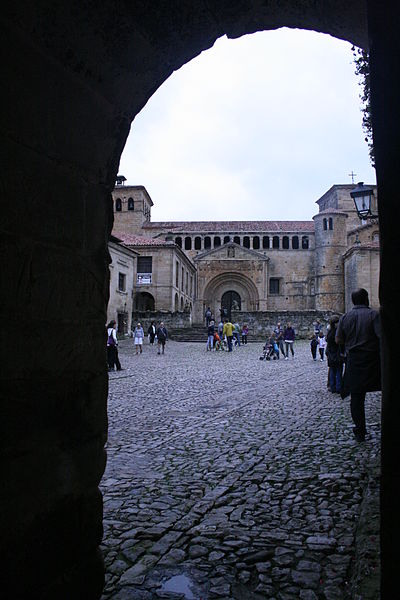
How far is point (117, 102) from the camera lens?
275 cm

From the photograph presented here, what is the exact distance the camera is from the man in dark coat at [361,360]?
556 cm

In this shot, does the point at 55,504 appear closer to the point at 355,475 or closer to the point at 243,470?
the point at 243,470

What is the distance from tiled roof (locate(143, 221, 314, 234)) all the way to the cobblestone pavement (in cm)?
4872

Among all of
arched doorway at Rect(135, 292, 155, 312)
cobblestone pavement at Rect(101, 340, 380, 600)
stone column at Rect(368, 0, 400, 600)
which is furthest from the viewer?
arched doorway at Rect(135, 292, 155, 312)

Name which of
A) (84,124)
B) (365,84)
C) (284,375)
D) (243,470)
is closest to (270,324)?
(284,375)

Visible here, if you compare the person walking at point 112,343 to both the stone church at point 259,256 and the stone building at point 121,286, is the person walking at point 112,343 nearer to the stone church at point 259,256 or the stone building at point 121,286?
the stone building at point 121,286

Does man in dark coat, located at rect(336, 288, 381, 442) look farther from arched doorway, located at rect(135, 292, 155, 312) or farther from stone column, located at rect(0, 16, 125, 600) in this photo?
arched doorway, located at rect(135, 292, 155, 312)

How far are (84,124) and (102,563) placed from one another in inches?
88.0

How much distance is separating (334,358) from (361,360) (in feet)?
13.5

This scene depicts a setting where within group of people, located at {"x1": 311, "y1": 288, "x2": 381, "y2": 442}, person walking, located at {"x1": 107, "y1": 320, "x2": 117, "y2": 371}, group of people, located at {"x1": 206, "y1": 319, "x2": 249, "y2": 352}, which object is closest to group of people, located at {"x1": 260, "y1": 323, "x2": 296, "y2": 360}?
group of people, located at {"x1": 206, "y1": 319, "x2": 249, "y2": 352}

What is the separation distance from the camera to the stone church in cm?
5006

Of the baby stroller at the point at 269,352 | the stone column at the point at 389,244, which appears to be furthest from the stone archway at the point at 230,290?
the stone column at the point at 389,244

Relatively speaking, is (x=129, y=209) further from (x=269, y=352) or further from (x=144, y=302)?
(x=269, y=352)

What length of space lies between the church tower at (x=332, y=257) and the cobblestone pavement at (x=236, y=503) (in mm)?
43771
